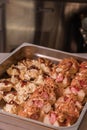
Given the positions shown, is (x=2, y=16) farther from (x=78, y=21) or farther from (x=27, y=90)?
(x=27, y=90)

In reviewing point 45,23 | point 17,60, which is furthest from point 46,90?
point 45,23

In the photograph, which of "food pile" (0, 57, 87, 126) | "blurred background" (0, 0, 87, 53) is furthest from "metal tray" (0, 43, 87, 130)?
"blurred background" (0, 0, 87, 53)

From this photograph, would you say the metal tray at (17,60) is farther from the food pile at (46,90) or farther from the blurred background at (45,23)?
the blurred background at (45,23)

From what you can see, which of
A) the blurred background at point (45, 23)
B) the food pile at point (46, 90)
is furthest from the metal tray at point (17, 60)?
the blurred background at point (45, 23)

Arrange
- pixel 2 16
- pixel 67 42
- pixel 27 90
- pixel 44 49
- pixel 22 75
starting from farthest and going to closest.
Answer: pixel 67 42, pixel 2 16, pixel 44 49, pixel 22 75, pixel 27 90

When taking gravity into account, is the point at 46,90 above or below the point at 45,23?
below

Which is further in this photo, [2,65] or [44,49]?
[44,49]

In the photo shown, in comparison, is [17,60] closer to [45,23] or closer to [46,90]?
[46,90]

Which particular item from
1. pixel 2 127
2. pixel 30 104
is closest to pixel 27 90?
pixel 30 104
